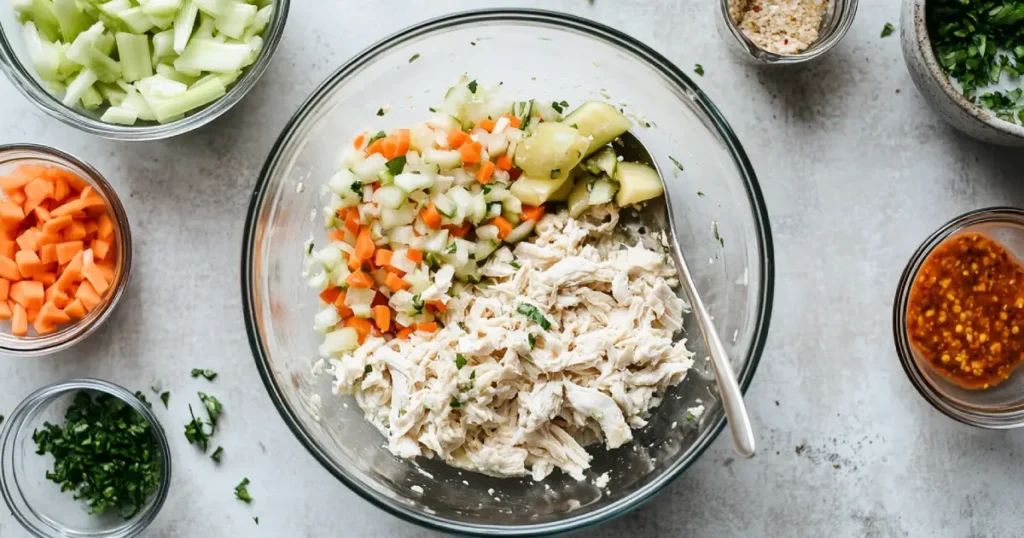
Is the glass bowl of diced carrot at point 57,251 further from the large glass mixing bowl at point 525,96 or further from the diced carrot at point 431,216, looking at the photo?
the diced carrot at point 431,216

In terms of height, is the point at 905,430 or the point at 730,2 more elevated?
the point at 730,2

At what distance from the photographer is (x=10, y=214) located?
238 centimetres

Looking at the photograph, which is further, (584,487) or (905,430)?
(905,430)

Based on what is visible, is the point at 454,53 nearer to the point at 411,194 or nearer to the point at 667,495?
the point at 411,194

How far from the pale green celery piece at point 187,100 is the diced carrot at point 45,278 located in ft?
1.94

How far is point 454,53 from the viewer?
2.39 metres

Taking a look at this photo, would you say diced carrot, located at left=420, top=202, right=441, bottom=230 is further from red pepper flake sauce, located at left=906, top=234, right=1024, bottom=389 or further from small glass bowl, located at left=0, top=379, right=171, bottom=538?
red pepper flake sauce, located at left=906, top=234, right=1024, bottom=389

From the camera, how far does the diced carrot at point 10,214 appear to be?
2.38 m

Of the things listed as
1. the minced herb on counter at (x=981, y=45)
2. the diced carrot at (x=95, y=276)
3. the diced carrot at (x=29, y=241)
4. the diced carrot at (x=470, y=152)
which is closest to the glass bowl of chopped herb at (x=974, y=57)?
the minced herb on counter at (x=981, y=45)

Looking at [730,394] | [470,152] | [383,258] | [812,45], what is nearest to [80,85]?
[383,258]

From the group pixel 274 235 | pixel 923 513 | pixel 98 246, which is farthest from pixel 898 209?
pixel 98 246

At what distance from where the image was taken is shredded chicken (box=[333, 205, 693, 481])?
209 centimetres

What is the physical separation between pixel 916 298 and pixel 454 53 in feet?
5.05

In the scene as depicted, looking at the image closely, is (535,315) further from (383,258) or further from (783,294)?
(783,294)
